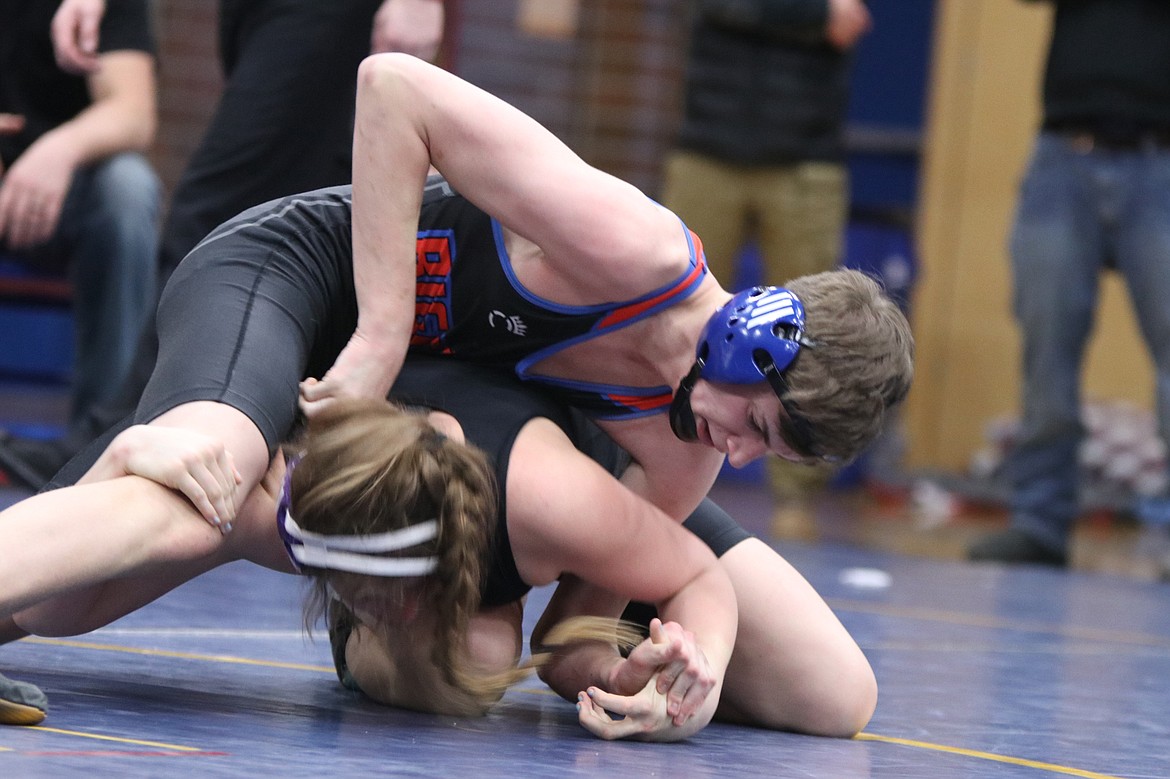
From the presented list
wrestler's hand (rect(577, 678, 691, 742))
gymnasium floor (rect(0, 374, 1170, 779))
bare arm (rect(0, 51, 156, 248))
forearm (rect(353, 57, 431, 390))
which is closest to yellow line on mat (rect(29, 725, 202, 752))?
gymnasium floor (rect(0, 374, 1170, 779))

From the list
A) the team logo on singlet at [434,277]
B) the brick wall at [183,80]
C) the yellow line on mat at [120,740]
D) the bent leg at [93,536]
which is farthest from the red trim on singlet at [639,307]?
the brick wall at [183,80]

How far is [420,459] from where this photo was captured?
6.15 ft

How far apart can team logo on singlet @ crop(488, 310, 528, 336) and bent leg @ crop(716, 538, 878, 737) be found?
18.2 inches

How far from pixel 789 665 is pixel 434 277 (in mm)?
735

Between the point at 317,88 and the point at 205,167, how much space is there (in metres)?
0.30

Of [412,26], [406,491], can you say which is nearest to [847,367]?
[406,491]

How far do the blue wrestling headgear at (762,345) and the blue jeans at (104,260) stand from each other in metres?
2.54

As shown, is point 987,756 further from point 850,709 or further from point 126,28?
point 126,28

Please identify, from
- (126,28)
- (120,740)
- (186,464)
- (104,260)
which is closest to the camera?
(120,740)

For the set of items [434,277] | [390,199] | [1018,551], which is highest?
[390,199]

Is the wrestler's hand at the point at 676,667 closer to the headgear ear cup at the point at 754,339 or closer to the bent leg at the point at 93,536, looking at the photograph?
the headgear ear cup at the point at 754,339

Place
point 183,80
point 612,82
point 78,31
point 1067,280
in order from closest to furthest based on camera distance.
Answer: point 78,31, point 1067,280, point 183,80, point 612,82

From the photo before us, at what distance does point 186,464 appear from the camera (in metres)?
1.81

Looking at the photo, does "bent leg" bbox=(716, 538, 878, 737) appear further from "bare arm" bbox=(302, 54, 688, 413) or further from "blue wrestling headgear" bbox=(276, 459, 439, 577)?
"blue wrestling headgear" bbox=(276, 459, 439, 577)
